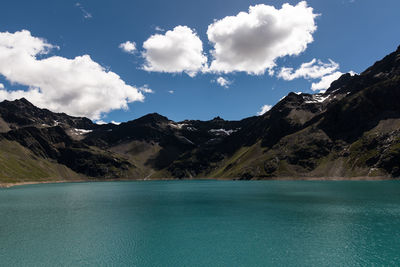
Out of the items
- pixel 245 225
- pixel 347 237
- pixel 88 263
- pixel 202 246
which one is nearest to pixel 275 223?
pixel 245 225

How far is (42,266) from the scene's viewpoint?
48.5m

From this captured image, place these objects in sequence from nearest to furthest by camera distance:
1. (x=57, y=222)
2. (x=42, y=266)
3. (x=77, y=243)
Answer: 1. (x=42, y=266)
2. (x=77, y=243)
3. (x=57, y=222)

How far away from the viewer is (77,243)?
62.6 metres

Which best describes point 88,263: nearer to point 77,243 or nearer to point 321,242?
point 77,243

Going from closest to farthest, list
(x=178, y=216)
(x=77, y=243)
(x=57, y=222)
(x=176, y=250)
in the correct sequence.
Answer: (x=176, y=250) → (x=77, y=243) → (x=57, y=222) → (x=178, y=216)

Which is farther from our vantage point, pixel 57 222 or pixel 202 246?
pixel 57 222

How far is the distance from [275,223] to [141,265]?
1684 inches

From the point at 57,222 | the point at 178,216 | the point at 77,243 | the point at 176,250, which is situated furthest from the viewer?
the point at 178,216

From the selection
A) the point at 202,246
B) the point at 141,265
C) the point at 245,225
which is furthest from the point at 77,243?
the point at 245,225

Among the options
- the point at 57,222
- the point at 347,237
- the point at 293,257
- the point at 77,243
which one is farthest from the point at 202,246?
the point at 57,222

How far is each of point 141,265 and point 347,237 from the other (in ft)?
147

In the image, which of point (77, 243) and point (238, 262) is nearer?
point (238, 262)

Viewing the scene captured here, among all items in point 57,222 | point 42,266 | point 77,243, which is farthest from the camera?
point 57,222

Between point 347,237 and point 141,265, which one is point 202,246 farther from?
point 347,237
